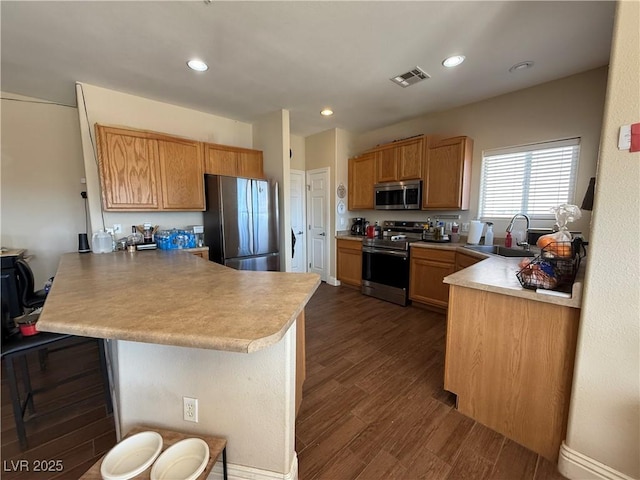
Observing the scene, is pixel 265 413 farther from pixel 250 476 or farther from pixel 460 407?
→ pixel 460 407

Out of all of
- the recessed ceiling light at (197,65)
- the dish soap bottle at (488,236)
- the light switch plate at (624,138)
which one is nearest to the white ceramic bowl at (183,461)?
the light switch plate at (624,138)

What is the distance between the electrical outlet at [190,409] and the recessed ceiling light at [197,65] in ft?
8.57

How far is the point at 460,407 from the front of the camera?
1704mm

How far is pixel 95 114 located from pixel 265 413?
3460 millimetres

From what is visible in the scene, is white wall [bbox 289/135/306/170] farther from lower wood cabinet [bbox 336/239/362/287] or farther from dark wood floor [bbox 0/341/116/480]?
dark wood floor [bbox 0/341/116/480]

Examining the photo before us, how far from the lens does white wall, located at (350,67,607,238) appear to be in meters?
2.56

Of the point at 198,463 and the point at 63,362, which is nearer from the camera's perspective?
the point at 198,463

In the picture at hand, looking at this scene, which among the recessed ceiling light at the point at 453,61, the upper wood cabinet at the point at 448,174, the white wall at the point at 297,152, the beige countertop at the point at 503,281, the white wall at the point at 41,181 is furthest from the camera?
the white wall at the point at 297,152

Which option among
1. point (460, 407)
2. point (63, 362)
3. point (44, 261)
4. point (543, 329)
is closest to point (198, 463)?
point (460, 407)

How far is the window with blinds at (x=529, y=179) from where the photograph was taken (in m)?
2.76

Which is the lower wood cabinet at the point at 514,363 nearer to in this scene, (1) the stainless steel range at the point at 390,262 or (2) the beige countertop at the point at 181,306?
(2) the beige countertop at the point at 181,306

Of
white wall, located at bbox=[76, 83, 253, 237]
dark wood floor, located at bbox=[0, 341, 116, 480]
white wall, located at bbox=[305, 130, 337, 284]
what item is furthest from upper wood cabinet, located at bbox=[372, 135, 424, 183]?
dark wood floor, located at bbox=[0, 341, 116, 480]

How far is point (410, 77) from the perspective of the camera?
2641 millimetres

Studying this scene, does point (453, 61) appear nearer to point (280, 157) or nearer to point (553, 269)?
point (553, 269)
